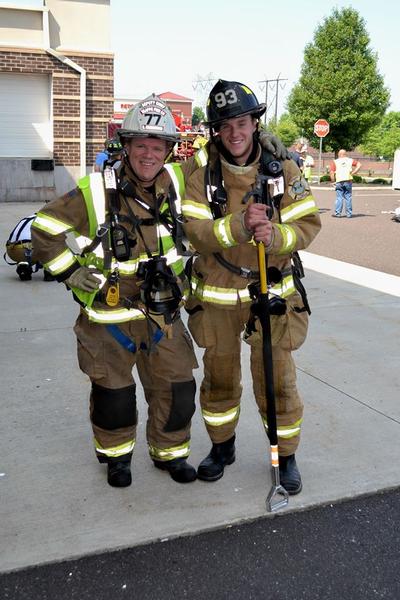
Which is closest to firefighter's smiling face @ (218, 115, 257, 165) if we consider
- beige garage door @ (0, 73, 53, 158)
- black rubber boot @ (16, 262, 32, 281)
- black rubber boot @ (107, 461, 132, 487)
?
black rubber boot @ (107, 461, 132, 487)

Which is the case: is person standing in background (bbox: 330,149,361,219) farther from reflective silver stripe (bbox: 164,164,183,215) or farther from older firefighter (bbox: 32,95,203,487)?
older firefighter (bbox: 32,95,203,487)

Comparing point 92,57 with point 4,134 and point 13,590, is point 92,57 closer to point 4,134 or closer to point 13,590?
point 4,134

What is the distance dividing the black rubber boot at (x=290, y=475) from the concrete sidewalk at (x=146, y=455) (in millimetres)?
63

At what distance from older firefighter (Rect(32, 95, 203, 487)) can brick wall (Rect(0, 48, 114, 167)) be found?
570 inches

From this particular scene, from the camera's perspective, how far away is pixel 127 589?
8.38ft

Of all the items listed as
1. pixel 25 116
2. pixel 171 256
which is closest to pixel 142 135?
pixel 171 256

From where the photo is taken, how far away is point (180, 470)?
3365mm

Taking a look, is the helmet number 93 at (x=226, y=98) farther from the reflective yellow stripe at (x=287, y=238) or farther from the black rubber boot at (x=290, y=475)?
the black rubber boot at (x=290, y=475)

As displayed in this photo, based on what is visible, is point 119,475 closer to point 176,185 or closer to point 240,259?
point 240,259

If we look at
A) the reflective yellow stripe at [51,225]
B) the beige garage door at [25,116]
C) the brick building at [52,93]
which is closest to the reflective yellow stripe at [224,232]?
the reflective yellow stripe at [51,225]

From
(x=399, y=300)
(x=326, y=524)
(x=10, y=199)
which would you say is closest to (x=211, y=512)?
(x=326, y=524)

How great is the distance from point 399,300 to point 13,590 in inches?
220

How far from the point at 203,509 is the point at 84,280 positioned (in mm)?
1197

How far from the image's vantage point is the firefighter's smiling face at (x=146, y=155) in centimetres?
310
